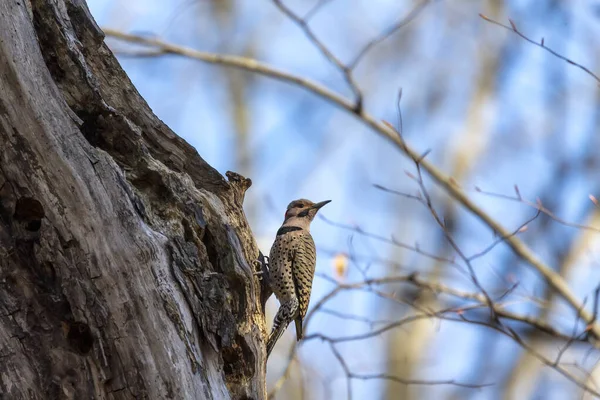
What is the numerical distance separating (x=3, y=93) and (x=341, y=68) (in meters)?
3.46

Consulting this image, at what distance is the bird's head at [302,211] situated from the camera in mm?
5984

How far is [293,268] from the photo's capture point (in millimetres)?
5547

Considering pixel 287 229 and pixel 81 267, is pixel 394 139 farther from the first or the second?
pixel 81 267

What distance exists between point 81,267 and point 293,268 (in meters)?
3.02

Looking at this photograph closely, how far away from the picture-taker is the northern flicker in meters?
5.35

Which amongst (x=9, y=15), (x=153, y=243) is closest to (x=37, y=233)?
(x=153, y=243)

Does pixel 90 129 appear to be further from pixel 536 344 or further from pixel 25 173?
pixel 536 344

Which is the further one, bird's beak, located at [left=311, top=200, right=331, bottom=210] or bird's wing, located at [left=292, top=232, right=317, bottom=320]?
bird's beak, located at [left=311, top=200, right=331, bottom=210]

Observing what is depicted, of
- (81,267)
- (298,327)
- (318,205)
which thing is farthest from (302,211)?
(81,267)

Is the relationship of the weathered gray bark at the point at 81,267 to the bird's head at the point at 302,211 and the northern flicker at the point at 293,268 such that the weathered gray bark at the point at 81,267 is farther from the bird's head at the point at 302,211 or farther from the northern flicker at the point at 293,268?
the bird's head at the point at 302,211

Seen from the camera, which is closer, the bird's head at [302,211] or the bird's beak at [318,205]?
the bird's beak at [318,205]

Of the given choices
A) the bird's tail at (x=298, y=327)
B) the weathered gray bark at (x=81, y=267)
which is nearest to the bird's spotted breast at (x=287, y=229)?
the bird's tail at (x=298, y=327)

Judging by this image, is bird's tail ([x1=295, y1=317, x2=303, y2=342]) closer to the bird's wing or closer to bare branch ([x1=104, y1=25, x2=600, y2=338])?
the bird's wing

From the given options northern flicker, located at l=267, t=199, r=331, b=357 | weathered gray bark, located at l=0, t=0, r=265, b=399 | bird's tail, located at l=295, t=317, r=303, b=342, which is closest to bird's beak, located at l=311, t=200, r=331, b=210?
northern flicker, located at l=267, t=199, r=331, b=357
